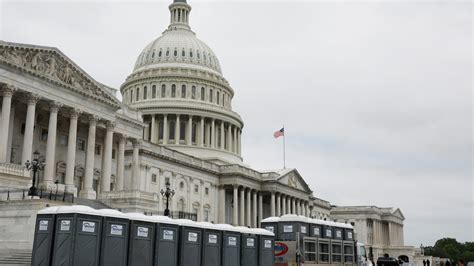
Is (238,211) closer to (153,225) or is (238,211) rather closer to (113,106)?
(113,106)

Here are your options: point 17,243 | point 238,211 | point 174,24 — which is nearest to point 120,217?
point 17,243

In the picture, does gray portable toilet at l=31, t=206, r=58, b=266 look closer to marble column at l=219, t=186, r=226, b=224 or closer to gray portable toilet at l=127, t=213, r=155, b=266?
gray portable toilet at l=127, t=213, r=155, b=266

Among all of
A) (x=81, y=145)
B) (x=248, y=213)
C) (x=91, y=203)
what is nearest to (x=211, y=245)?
(x=91, y=203)

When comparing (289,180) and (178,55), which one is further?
(178,55)

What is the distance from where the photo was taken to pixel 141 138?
69.4 m

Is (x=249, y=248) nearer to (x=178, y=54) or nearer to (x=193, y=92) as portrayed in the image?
(x=193, y=92)

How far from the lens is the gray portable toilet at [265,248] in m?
30.0

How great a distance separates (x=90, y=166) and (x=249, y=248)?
31.6 m

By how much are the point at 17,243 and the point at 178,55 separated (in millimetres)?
80663

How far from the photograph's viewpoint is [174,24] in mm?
124062

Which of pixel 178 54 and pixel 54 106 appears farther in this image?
pixel 178 54

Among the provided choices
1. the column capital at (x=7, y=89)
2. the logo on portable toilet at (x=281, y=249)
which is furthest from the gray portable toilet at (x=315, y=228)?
the column capital at (x=7, y=89)

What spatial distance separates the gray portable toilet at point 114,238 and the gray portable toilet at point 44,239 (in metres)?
1.94

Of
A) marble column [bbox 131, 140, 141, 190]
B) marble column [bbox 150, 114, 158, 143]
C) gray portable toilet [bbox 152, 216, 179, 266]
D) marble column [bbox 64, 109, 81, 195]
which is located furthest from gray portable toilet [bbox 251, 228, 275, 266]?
marble column [bbox 150, 114, 158, 143]
